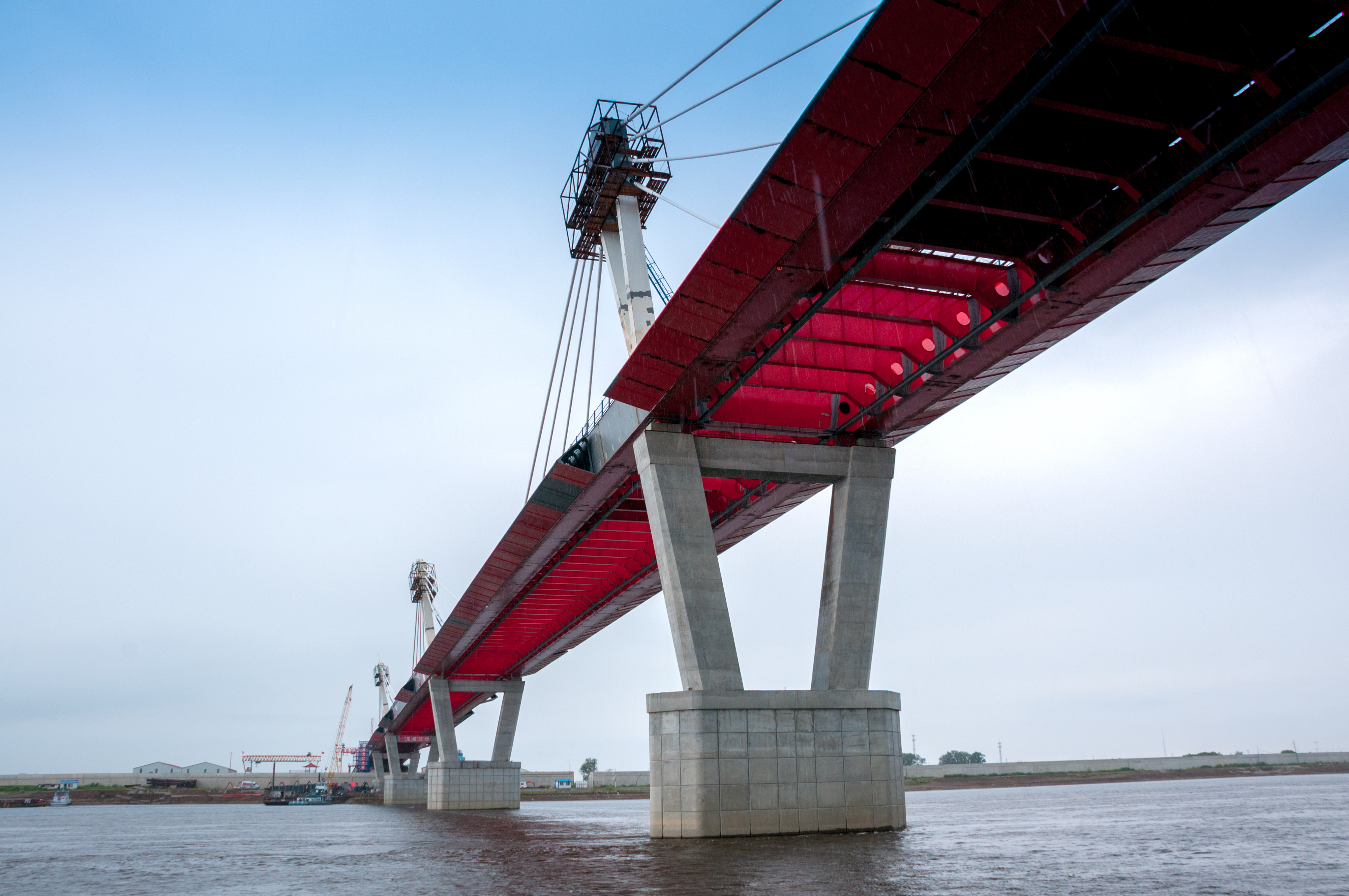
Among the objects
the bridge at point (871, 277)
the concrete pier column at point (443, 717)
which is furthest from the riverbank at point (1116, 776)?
the bridge at point (871, 277)

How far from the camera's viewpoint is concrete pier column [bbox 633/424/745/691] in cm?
2256

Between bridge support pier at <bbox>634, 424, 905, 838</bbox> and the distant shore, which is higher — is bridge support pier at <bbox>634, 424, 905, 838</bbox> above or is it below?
above

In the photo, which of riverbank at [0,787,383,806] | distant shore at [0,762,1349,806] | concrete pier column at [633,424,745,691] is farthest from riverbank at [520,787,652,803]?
concrete pier column at [633,424,745,691]

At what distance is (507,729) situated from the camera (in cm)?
7106

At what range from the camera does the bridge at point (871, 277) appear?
12.8 meters

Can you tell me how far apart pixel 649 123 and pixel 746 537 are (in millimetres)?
15384

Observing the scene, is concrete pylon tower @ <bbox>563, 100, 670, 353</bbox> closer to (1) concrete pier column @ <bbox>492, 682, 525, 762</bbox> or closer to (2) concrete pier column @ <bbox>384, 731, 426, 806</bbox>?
(1) concrete pier column @ <bbox>492, 682, 525, 762</bbox>

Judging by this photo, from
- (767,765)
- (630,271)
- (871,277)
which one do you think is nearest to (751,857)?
(767,765)

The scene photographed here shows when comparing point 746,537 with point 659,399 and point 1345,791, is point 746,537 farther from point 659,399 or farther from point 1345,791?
point 1345,791

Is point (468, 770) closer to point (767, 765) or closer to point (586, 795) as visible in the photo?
point (767, 765)

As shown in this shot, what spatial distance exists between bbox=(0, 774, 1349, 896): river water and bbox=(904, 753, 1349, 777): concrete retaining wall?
8641 centimetres

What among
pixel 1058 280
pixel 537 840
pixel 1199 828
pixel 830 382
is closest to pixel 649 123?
pixel 830 382

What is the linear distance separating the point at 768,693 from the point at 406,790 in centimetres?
8716

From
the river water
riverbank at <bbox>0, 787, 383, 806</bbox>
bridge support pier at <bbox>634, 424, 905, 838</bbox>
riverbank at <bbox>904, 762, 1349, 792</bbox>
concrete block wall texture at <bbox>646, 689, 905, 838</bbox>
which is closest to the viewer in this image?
the river water
